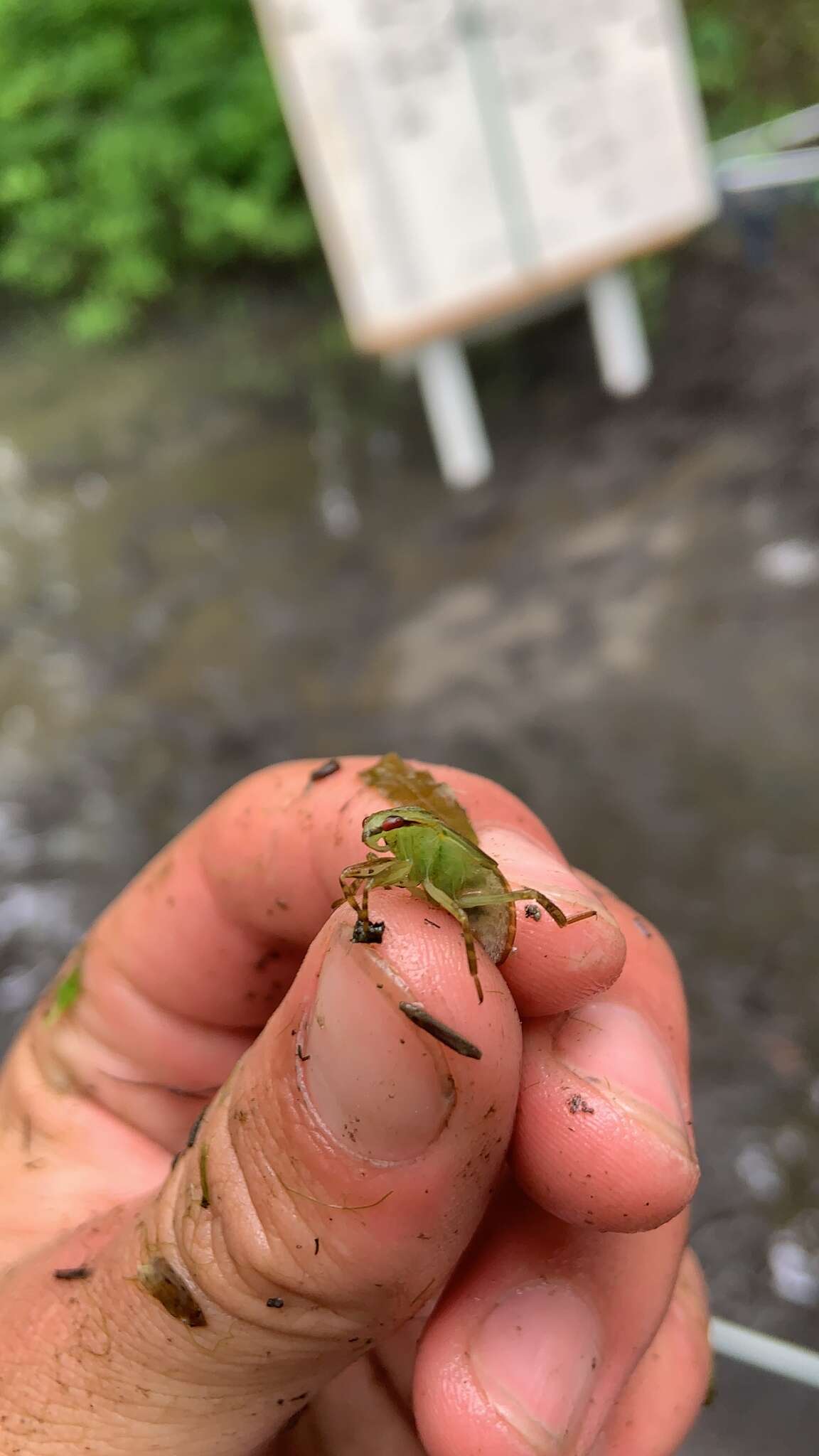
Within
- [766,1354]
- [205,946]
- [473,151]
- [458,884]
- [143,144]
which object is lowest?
[766,1354]

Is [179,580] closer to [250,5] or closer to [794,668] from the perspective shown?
[794,668]

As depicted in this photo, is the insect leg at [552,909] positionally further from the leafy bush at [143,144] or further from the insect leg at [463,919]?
the leafy bush at [143,144]

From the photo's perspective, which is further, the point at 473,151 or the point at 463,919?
the point at 473,151

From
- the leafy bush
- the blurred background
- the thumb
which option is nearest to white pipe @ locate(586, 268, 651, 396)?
the blurred background

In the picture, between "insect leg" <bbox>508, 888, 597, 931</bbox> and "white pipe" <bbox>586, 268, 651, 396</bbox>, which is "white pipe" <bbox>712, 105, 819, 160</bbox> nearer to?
"white pipe" <bbox>586, 268, 651, 396</bbox>

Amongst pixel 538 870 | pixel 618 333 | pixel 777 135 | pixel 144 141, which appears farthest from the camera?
pixel 144 141

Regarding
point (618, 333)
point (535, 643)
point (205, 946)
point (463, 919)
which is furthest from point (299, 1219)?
point (618, 333)

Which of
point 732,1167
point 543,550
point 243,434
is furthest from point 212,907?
point 243,434

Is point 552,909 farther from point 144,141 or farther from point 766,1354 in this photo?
point 144,141
